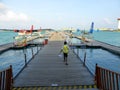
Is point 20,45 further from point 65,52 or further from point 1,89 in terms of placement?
point 1,89

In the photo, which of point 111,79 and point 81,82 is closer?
point 111,79

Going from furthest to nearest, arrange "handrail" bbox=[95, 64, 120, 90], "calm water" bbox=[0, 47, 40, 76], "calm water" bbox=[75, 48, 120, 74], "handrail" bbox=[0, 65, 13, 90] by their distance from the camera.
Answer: "calm water" bbox=[75, 48, 120, 74]
"calm water" bbox=[0, 47, 40, 76]
"handrail" bbox=[0, 65, 13, 90]
"handrail" bbox=[95, 64, 120, 90]

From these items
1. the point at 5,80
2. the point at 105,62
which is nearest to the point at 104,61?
the point at 105,62

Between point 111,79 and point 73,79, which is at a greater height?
point 111,79

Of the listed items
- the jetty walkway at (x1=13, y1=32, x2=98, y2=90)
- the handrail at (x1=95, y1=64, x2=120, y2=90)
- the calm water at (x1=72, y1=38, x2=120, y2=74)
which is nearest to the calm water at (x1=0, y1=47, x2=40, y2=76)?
the jetty walkway at (x1=13, y1=32, x2=98, y2=90)

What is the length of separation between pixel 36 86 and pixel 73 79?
8.21 feet

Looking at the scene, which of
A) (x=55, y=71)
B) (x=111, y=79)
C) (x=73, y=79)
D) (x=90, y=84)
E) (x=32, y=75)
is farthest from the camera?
(x=55, y=71)

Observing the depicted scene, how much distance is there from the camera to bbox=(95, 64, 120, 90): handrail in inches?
372

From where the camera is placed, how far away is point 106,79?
10.1 m

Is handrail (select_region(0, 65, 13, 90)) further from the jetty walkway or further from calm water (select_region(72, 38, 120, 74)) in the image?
calm water (select_region(72, 38, 120, 74))

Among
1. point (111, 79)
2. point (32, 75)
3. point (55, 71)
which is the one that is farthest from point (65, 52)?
point (111, 79)

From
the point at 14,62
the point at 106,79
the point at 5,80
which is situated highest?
the point at 106,79

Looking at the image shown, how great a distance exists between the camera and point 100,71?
10.9 m

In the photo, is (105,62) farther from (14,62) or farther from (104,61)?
(14,62)
